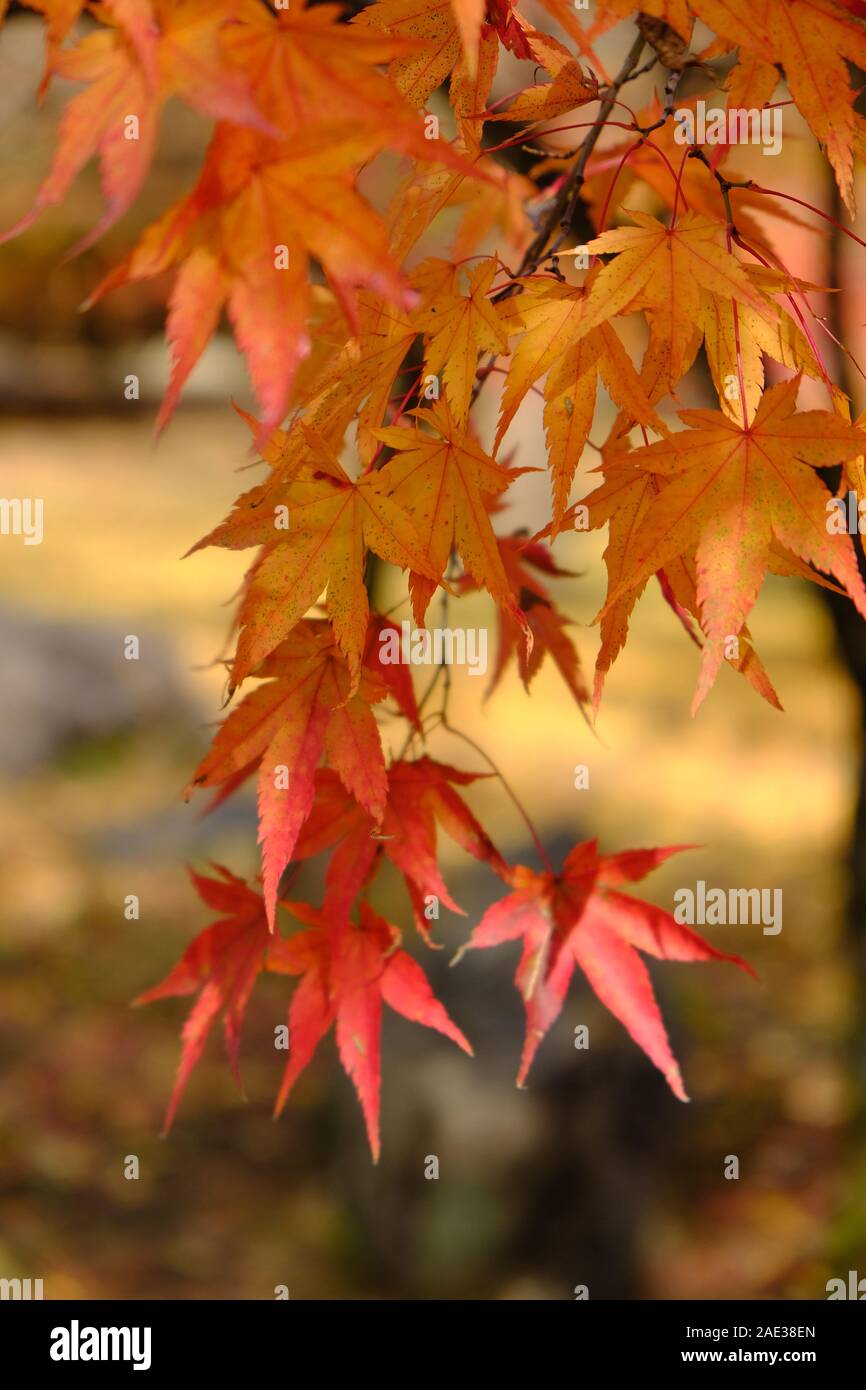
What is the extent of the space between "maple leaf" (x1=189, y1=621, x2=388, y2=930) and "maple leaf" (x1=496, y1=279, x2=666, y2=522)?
0.18m

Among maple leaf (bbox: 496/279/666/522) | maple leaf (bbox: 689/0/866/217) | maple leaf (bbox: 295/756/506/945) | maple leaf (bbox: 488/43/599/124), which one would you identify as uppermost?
maple leaf (bbox: 488/43/599/124)

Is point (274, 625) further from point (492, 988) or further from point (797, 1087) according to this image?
point (797, 1087)

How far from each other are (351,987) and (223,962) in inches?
4.3

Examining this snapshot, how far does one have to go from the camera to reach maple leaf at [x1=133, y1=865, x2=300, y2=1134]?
92 centimetres

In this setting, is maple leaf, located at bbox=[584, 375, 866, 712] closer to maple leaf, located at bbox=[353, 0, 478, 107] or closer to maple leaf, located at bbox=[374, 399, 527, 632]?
maple leaf, located at bbox=[374, 399, 527, 632]

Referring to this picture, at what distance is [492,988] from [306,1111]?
697 mm

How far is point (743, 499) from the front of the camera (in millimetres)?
719

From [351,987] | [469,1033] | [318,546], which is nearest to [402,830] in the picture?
[351,987]

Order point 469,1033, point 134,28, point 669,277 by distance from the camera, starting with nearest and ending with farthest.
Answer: point 134,28 < point 669,277 < point 469,1033

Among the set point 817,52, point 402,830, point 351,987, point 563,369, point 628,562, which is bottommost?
point 351,987

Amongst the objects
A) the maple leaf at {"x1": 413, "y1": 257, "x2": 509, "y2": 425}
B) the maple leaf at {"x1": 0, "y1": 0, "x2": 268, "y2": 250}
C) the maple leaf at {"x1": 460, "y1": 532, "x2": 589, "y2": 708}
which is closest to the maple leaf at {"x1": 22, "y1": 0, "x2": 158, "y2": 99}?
the maple leaf at {"x1": 0, "y1": 0, "x2": 268, "y2": 250}

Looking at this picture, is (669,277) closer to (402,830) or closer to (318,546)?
(318,546)

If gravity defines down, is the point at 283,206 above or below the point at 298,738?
above

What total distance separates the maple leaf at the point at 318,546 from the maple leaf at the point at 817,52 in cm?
32
